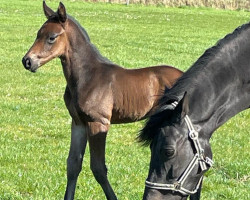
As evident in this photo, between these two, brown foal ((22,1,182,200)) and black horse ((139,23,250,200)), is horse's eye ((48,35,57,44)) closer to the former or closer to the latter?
brown foal ((22,1,182,200))

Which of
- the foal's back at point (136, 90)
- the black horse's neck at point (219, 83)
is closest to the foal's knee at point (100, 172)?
the foal's back at point (136, 90)

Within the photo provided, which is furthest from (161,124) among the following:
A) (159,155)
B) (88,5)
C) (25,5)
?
(88,5)

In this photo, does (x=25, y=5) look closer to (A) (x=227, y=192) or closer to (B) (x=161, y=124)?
(A) (x=227, y=192)

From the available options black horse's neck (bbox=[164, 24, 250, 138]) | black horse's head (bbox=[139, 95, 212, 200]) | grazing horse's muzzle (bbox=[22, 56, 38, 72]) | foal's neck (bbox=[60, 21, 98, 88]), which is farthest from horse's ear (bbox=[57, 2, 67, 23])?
black horse's head (bbox=[139, 95, 212, 200])

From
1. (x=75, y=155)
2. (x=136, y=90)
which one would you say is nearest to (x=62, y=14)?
(x=136, y=90)

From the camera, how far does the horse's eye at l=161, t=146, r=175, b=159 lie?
3674 mm

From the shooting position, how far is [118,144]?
8883 mm

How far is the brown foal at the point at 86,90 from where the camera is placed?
612 cm

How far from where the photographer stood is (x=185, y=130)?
12.3 ft

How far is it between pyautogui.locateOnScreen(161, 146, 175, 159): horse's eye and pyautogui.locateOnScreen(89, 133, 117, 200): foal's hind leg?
7.89 feet

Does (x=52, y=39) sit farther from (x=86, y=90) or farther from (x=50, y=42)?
(x=86, y=90)

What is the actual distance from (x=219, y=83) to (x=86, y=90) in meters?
2.39

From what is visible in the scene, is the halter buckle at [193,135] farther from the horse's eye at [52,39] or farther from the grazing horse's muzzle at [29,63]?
the grazing horse's muzzle at [29,63]

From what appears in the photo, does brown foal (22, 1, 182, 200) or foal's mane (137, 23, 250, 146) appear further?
brown foal (22, 1, 182, 200)
